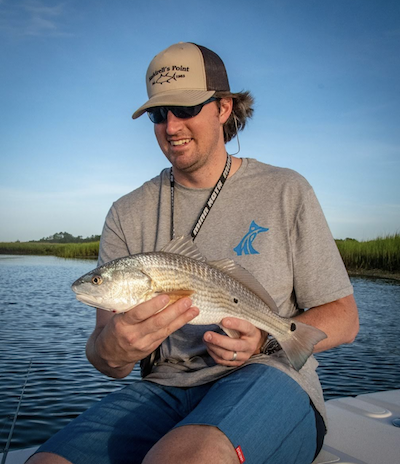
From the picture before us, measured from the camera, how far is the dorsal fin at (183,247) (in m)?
3.04

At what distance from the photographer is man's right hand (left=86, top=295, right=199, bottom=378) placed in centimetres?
255

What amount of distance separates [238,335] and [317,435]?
79 centimetres

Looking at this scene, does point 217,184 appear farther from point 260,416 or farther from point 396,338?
point 396,338

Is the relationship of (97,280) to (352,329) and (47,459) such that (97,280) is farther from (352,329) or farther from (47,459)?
(352,329)

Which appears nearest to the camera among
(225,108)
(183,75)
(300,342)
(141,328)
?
(141,328)

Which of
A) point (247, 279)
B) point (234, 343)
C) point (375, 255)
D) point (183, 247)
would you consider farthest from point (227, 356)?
point (375, 255)

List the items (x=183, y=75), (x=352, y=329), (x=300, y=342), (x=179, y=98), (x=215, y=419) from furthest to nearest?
(x=183, y=75)
(x=179, y=98)
(x=352, y=329)
(x=300, y=342)
(x=215, y=419)

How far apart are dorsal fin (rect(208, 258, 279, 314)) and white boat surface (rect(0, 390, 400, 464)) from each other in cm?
118

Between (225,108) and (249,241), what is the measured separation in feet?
4.15

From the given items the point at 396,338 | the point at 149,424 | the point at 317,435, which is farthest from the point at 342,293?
the point at 396,338

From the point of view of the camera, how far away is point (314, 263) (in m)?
3.21

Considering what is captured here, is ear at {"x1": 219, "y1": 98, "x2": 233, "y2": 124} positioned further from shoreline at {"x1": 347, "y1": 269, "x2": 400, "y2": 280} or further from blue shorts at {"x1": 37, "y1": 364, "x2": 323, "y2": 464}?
shoreline at {"x1": 347, "y1": 269, "x2": 400, "y2": 280}

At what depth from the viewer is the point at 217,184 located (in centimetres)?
366

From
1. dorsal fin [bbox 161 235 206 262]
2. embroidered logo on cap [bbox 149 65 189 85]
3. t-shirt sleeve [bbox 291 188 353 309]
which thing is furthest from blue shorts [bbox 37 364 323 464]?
embroidered logo on cap [bbox 149 65 189 85]
